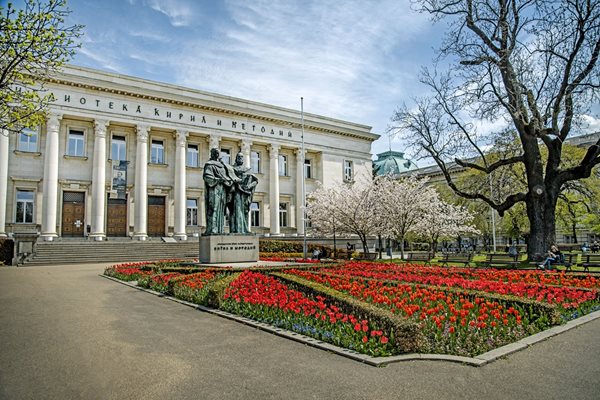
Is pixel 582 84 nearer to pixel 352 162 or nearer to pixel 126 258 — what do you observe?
pixel 126 258

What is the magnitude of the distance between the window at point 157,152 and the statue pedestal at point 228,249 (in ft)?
77.1

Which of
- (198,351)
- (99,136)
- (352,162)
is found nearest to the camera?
(198,351)

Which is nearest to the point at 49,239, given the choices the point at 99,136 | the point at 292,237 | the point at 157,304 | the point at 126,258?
the point at 126,258

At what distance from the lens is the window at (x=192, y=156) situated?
133 ft

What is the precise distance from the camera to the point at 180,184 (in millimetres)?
Result: 37656

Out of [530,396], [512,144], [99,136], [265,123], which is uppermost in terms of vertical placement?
[265,123]

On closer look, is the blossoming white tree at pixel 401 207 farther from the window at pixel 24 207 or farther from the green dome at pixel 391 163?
the green dome at pixel 391 163

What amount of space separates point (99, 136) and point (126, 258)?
11461 millimetres

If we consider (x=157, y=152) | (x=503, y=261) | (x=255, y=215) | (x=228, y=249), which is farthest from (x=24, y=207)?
(x=503, y=261)

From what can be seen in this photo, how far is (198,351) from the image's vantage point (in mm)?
6195

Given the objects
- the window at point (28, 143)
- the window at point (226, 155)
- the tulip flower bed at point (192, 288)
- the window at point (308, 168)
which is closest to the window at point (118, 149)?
the window at point (28, 143)

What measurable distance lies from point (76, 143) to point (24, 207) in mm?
6557

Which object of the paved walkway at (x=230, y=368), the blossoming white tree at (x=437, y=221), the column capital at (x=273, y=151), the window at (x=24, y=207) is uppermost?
the column capital at (x=273, y=151)

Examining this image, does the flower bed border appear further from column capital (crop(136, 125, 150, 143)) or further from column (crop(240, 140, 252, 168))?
column (crop(240, 140, 252, 168))
